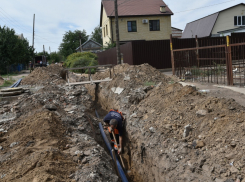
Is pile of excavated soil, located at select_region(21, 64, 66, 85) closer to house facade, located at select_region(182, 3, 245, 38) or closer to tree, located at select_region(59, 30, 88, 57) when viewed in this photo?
house facade, located at select_region(182, 3, 245, 38)

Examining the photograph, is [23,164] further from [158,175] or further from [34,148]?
[158,175]

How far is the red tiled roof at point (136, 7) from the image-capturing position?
27594 mm

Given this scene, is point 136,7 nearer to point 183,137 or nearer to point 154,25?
point 154,25

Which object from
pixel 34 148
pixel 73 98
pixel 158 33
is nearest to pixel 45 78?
pixel 73 98

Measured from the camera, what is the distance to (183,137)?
4621 millimetres

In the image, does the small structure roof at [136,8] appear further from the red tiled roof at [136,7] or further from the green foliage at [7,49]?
the green foliage at [7,49]

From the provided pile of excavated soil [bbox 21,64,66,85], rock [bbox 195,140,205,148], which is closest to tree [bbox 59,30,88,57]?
pile of excavated soil [bbox 21,64,66,85]

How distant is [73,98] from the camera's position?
9.53m

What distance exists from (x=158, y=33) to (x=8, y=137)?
25.1m

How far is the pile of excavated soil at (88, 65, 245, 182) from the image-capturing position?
3715 millimetres

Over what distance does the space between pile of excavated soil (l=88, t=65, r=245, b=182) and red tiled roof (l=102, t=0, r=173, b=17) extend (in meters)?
21.9

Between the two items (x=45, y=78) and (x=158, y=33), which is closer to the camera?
(x=45, y=78)

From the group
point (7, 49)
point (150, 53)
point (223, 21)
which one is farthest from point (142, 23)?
point (7, 49)

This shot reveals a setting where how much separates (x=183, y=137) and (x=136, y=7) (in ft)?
87.0
